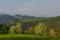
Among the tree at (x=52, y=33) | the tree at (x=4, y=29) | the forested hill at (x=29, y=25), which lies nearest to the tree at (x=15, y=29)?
the forested hill at (x=29, y=25)

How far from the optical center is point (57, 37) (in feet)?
14.5

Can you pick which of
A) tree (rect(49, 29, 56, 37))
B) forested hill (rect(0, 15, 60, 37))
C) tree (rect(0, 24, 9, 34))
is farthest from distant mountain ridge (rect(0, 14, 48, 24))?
tree (rect(49, 29, 56, 37))

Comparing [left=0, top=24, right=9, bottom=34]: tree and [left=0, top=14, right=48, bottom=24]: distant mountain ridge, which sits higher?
[left=0, top=14, right=48, bottom=24]: distant mountain ridge

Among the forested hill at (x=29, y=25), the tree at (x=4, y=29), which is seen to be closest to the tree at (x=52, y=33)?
the forested hill at (x=29, y=25)

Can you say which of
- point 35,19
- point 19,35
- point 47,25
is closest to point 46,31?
point 47,25

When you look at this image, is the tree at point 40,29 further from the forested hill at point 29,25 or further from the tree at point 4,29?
the tree at point 4,29

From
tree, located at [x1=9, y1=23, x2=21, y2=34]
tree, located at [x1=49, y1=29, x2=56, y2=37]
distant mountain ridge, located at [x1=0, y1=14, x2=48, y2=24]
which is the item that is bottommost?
tree, located at [x1=49, y1=29, x2=56, y2=37]

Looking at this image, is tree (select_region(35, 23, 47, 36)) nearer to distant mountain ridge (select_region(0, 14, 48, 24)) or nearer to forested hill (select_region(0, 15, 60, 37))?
forested hill (select_region(0, 15, 60, 37))

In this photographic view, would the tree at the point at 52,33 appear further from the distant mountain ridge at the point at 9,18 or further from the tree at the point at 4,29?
the tree at the point at 4,29

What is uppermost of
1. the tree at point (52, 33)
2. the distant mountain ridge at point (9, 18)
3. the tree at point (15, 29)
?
the distant mountain ridge at point (9, 18)

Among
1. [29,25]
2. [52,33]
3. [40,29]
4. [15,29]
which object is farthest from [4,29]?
[52,33]

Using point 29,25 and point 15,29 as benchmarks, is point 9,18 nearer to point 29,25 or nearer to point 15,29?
point 15,29

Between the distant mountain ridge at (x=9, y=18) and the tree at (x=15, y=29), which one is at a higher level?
the distant mountain ridge at (x=9, y=18)

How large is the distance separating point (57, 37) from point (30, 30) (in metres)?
0.74
